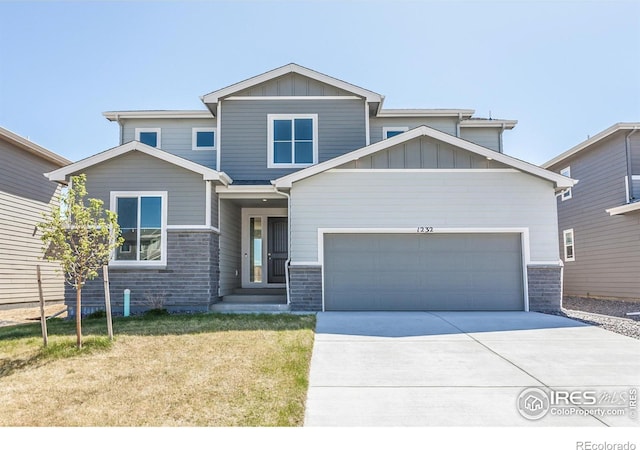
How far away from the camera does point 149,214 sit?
36.3ft

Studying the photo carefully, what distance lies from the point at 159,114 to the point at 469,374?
42.1ft

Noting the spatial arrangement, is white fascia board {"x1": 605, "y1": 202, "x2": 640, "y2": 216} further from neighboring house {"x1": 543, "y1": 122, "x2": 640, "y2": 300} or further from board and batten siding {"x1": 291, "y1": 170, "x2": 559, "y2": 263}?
board and batten siding {"x1": 291, "y1": 170, "x2": 559, "y2": 263}

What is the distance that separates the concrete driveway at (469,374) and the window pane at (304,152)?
19.4ft

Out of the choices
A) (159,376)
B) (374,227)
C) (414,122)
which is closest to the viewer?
(159,376)

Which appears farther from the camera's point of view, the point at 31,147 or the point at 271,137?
the point at 31,147

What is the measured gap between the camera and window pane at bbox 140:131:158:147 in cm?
1459

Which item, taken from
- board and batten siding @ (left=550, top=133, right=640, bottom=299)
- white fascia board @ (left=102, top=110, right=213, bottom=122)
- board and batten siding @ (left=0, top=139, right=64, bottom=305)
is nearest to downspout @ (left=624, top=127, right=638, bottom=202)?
board and batten siding @ (left=550, top=133, right=640, bottom=299)

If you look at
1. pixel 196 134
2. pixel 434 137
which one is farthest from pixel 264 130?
pixel 434 137

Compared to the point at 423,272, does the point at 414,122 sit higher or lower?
higher

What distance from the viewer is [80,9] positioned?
916 cm

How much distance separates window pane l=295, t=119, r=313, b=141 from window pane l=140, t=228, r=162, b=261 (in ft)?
16.9

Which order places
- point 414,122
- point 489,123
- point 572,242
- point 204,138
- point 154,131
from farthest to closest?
point 572,242, point 489,123, point 414,122, point 154,131, point 204,138

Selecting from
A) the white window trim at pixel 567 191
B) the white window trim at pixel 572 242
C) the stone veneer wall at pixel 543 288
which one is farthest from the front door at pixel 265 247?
the white window trim at pixel 567 191

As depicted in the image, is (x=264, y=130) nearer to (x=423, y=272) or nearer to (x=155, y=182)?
(x=155, y=182)
